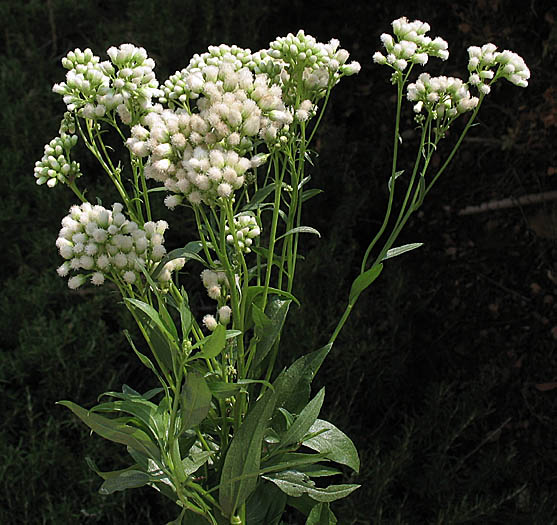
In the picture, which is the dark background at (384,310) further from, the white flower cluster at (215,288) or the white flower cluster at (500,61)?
the white flower cluster at (500,61)

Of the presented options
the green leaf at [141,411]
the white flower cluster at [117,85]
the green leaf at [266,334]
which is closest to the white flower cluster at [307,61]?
the white flower cluster at [117,85]

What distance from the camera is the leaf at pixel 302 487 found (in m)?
0.72

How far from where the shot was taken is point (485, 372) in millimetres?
1678

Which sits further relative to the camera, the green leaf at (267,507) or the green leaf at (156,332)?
the green leaf at (267,507)

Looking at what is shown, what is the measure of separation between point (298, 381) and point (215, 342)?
18cm

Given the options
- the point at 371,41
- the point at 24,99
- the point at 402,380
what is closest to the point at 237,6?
the point at 371,41

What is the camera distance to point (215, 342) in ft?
2.01

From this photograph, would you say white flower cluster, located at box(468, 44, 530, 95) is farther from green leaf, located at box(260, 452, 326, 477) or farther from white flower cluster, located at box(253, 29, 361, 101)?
green leaf, located at box(260, 452, 326, 477)

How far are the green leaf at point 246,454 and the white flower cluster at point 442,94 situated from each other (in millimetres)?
326

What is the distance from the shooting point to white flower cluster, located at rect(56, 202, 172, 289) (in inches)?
25.0

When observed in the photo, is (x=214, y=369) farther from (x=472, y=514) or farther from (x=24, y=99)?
(x=24, y=99)

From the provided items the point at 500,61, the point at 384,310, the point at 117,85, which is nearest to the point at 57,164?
the point at 117,85

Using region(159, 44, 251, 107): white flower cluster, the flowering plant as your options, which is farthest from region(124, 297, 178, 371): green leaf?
region(159, 44, 251, 107): white flower cluster

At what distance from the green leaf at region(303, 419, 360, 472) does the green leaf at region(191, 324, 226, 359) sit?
0.58ft
